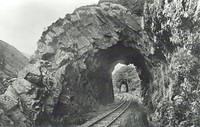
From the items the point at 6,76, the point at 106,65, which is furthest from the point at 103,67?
the point at 6,76

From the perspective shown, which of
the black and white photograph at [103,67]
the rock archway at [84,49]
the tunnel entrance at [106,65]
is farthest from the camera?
the tunnel entrance at [106,65]

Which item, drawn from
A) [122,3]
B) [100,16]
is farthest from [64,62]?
[122,3]

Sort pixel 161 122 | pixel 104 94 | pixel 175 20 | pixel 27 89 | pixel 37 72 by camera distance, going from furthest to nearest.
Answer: pixel 104 94 < pixel 37 72 < pixel 27 89 < pixel 161 122 < pixel 175 20

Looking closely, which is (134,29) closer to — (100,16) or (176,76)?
(100,16)

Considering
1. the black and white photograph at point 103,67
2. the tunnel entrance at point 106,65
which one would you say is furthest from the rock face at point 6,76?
the tunnel entrance at point 106,65

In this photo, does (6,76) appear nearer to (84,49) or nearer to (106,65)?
(84,49)

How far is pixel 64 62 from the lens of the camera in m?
25.1

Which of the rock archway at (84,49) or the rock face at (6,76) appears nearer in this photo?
the rock face at (6,76)

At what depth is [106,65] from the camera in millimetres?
34656

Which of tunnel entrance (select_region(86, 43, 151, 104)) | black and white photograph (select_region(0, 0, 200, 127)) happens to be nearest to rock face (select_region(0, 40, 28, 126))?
black and white photograph (select_region(0, 0, 200, 127))

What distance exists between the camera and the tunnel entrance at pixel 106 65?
29781 millimetres

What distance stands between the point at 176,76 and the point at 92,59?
14615 mm

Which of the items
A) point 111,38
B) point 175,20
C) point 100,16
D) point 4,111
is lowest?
point 4,111

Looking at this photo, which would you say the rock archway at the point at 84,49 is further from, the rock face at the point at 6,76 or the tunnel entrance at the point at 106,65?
the rock face at the point at 6,76
